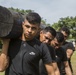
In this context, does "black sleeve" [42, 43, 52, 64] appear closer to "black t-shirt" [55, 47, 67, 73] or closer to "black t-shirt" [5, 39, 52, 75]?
"black t-shirt" [5, 39, 52, 75]

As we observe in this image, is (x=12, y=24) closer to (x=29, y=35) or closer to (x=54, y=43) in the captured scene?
(x=29, y=35)

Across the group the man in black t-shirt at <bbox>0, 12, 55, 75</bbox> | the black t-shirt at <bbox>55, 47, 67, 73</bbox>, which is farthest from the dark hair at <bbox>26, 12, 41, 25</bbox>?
the black t-shirt at <bbox>55, 47, 67, 73</bbox>

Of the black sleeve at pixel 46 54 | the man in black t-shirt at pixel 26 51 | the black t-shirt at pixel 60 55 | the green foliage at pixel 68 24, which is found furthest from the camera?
the green foliage at pixel 68 24

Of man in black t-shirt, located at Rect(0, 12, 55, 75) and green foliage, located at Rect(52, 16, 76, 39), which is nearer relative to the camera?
man in black t-shirt, located at Rect(0, 12, 55, 75)

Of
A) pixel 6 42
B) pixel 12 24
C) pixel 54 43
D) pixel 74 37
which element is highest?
pixel 12 24

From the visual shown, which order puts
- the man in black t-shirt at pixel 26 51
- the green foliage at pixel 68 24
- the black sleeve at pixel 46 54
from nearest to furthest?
the man in black t-shirt at pixel 26 51
the black sleeve at pixel 46 54
the green foliage at pixel 68 24

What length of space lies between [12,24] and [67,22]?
66.8m

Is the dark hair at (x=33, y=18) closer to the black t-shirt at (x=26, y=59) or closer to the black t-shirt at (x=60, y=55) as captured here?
the black t-shirt at (x=26, y=59)

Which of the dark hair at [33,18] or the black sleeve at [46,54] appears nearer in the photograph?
the dark hair at [33,18]

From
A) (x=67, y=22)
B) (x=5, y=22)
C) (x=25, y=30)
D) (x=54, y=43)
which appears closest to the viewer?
(x=5, y=22)

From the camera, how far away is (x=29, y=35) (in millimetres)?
4352

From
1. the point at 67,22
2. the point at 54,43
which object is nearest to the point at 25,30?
the point at 54,43

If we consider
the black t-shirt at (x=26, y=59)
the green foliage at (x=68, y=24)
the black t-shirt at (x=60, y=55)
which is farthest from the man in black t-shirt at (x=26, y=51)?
the green foliage at (x=68, y=24)

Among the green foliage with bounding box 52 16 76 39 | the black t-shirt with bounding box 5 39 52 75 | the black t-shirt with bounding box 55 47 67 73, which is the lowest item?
the green foliage with bounding box 52 16 76 39
